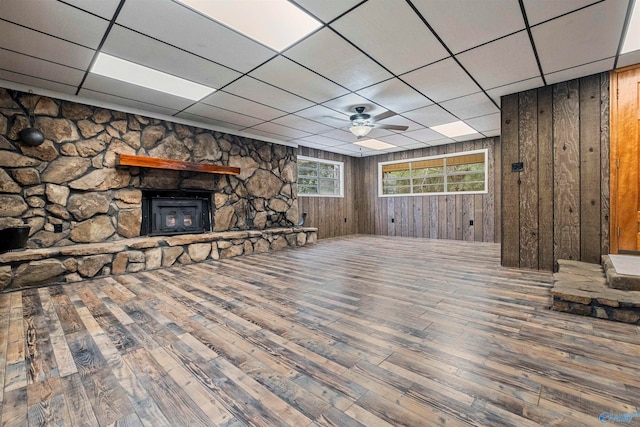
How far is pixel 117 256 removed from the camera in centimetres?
378

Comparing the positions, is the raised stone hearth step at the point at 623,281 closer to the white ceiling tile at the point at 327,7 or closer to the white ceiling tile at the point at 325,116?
the white ceiling tile at the point at 327,7

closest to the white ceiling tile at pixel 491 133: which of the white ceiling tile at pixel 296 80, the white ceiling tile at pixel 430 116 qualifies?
the white ceiling tile at pixel 430 116

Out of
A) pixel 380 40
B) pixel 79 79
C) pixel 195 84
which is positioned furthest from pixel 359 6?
pixel 79 79

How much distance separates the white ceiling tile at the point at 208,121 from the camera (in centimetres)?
464

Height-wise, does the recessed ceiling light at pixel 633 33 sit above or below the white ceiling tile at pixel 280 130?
below

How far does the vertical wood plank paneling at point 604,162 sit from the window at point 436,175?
3422mm

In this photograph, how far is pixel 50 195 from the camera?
12.0ft

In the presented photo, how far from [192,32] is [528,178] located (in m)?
4.30

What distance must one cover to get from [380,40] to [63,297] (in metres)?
4.01

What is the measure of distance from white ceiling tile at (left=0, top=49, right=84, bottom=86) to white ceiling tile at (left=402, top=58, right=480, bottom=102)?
3801mm

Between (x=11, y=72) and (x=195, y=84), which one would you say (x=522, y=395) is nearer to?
(x=195, y=84)

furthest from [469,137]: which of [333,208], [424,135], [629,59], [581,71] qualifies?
[333,208]

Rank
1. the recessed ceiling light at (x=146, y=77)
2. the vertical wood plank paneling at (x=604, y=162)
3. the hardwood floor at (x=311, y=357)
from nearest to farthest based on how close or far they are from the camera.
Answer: the hardwood floor at (x=311, y=357)
the recessed ceiling light at (x=146, y=77)
the vertical wood plank paneling at (x=604, y=162)

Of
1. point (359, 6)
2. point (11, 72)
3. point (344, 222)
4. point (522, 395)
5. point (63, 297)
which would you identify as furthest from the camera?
point (344, 222)
